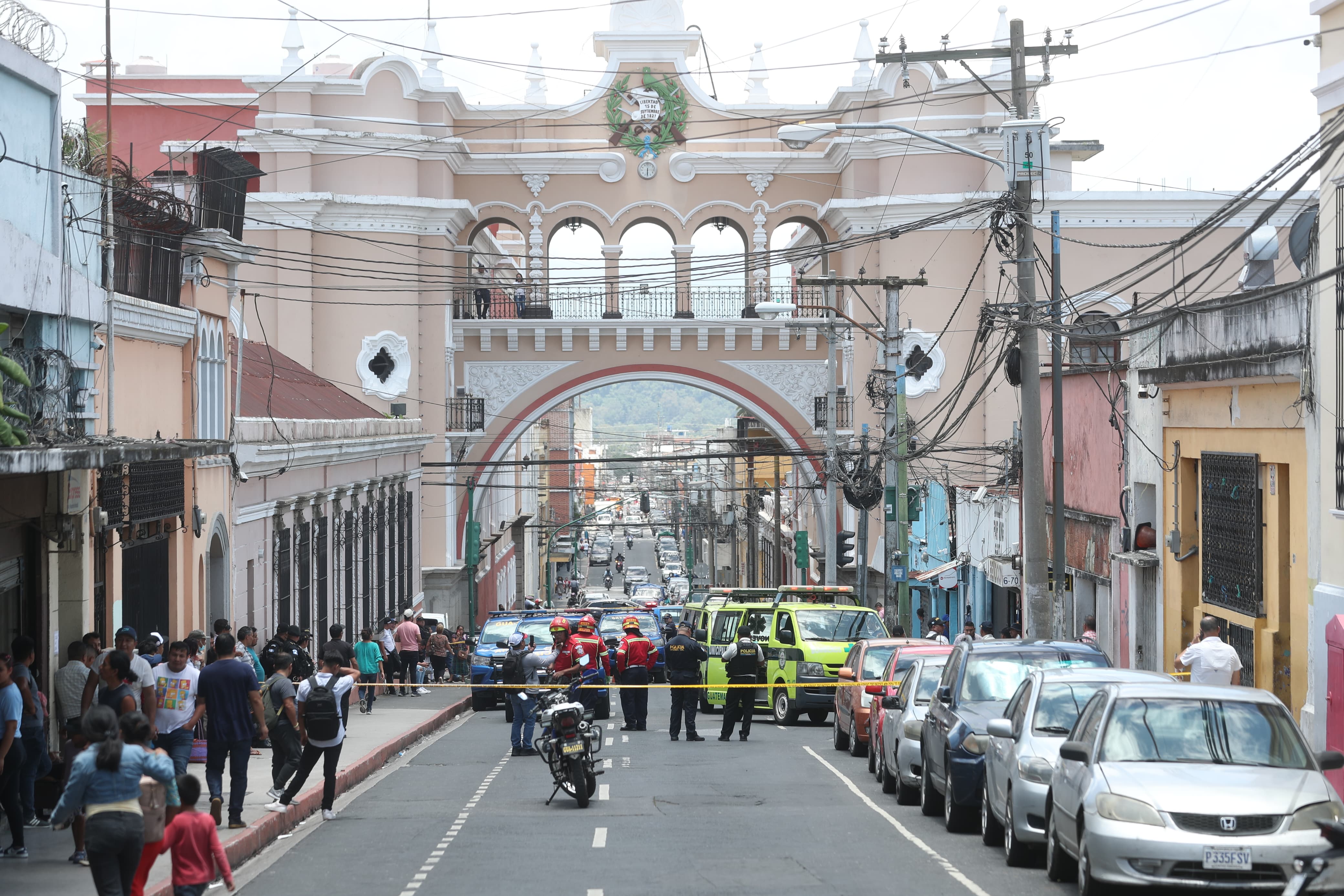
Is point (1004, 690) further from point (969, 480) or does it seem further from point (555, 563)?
point (555, 563)

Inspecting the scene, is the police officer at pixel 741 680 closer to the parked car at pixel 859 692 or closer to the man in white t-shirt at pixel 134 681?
the parked car at pixel 859 692

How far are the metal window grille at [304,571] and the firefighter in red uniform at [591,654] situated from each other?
623 centimetres

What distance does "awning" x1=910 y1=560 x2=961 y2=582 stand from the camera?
39062 millimetres

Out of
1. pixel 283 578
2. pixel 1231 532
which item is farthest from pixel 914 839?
pixel 283 578

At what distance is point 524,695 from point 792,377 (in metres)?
27.5

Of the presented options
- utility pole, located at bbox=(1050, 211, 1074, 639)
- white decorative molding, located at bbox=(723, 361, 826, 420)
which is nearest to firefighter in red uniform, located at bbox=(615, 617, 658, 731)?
utility pole, located at bbox=(1050, 211, 1074, 639)

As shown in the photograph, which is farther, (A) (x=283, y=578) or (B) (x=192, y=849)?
(A) (x=283, y=578)

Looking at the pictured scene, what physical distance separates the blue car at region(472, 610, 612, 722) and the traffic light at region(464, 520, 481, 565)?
53.7 feet

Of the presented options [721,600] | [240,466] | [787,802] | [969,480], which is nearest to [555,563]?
[969,480]

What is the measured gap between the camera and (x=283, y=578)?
2862cm

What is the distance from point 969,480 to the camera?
152 feet

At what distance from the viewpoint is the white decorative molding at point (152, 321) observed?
18.2 meters

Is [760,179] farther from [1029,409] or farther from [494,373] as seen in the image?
[1029,409]

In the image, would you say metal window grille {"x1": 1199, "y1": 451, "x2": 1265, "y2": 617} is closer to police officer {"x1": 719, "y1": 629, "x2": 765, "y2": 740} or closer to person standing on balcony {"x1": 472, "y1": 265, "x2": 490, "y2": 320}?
police officer {"x1": 719, "y1": 629, "x2": 765, "y2": 740}
